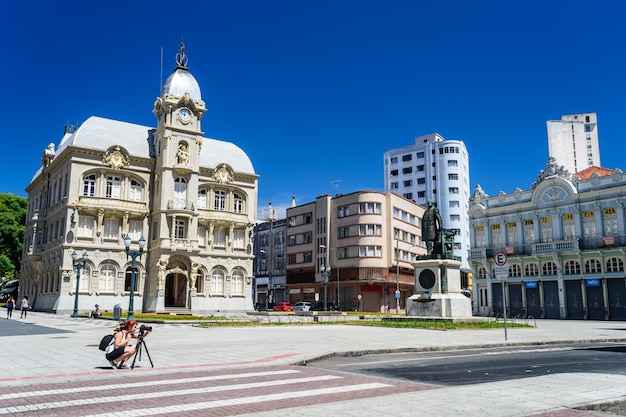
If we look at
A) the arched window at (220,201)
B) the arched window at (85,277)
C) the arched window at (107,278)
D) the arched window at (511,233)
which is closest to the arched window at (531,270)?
the arched window at (511,233)

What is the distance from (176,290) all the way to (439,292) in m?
31.9

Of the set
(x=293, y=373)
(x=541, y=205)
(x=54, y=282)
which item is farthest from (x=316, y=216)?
(x=293, y=373)

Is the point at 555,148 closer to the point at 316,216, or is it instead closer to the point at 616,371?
the point at 316,216

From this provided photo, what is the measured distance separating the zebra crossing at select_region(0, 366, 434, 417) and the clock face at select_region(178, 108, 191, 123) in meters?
46.8

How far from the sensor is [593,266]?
51781 mm

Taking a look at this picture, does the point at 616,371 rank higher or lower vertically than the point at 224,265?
lower

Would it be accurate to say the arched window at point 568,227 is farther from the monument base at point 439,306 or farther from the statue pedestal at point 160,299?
the statue pedestal at point 160,299

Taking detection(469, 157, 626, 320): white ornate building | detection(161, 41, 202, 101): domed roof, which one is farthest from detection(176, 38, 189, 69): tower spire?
detection(469, 157, 626, 320): white ornate building

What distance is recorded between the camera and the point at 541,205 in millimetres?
56312

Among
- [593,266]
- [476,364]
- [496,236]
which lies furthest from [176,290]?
[476,364]

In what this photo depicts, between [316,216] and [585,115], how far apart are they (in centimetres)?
7599

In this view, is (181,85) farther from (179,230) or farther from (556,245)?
(556,245)

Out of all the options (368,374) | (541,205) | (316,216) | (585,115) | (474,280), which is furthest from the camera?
(585,115)

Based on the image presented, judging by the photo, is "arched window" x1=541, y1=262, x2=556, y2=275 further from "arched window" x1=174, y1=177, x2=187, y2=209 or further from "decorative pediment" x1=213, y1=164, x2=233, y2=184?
"arched window" x1=174, y1=177, x2=187, y2=209
